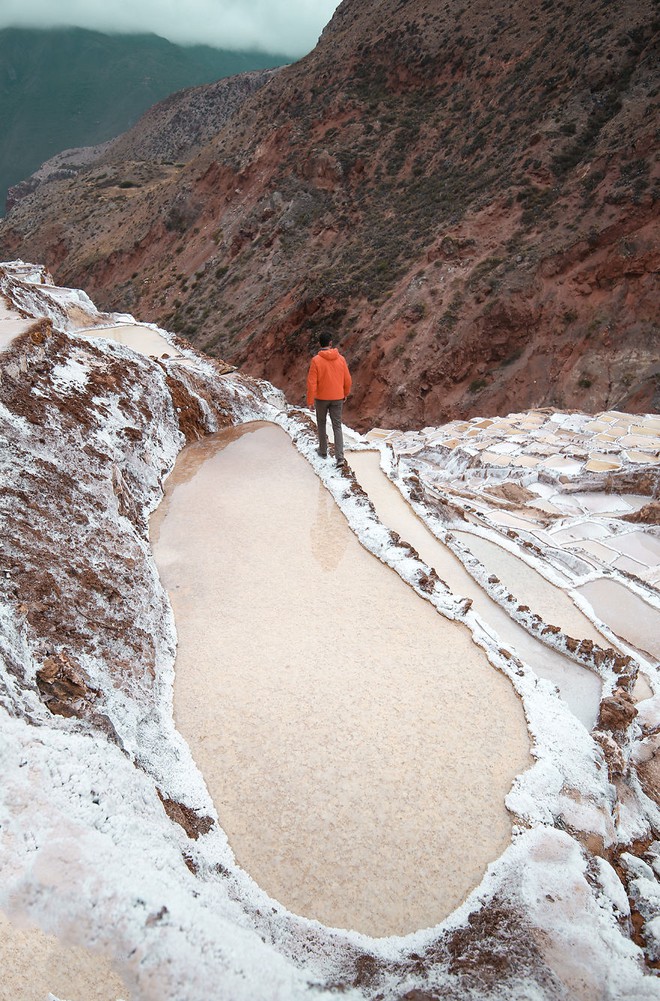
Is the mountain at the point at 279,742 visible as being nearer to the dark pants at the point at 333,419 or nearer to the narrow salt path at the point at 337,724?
the narrow salt path at the point at 337,724

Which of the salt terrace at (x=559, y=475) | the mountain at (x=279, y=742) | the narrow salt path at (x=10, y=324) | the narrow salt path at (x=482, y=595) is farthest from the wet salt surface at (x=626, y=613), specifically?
the narrow salt path at (x=10, y=324)

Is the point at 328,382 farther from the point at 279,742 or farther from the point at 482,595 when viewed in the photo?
the point at 279,742

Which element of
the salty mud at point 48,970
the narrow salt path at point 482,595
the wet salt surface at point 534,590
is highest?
the salty mud at point 48,970

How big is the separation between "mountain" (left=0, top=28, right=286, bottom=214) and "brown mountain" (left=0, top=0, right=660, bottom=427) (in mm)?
84753

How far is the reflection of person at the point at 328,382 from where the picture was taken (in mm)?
5516

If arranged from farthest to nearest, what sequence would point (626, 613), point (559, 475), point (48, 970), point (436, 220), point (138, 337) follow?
point (436, 220) → point (138, 337) → point (559, 475) → point (626, 613) → point (48, 970)

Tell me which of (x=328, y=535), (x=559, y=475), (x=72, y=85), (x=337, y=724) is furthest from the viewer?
(x=72, y=85)

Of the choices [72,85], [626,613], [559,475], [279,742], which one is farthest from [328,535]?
[72,85]

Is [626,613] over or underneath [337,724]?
underneath

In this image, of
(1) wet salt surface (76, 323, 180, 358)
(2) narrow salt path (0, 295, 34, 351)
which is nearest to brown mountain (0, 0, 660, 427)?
(1) wet salt surface (76, 323, 180, 358)

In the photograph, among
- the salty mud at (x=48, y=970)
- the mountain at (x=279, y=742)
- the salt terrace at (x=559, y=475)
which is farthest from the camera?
the salt terrace at (x=559, y=475)

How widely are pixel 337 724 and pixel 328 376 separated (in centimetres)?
341

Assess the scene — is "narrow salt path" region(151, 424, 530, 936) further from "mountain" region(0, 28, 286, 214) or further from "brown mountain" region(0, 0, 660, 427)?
"mountain" region(0, 28, 286, 214)

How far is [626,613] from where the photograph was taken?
621cm
